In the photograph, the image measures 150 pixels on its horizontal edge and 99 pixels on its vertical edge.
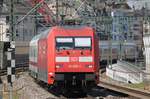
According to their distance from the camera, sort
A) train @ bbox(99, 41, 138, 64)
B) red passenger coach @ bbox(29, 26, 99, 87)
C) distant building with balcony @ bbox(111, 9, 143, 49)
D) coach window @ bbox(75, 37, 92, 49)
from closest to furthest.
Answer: red passenger coach @ bbox(29, 26, 99, 87)
coach window @ bbox(75, 37, 92, 49)
train @ bbox(99, 41, 138, 64)
distant building with balcony @ bbox(111, 9, 143, 49)

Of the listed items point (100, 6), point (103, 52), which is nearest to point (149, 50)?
point (100, 6)

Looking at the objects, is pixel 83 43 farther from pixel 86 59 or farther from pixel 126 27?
pixel 126 27

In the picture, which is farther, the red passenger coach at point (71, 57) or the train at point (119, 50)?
the train at point (119, 50)

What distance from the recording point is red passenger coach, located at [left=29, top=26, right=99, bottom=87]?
2034cm

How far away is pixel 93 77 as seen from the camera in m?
20.5

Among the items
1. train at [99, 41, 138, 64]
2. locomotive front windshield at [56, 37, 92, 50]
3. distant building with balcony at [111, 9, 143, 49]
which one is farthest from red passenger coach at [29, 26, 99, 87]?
train at [99, 41, 138, 64]

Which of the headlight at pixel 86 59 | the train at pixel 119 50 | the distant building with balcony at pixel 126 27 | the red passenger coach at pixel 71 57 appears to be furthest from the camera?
the distant building with balcony at pixel 126 27

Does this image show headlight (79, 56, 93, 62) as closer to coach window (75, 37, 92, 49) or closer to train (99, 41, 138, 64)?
coach window (75, 37, 92, 49)

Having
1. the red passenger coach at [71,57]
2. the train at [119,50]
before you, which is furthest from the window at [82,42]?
the train at [119,50]

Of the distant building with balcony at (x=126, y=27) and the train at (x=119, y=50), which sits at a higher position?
the distant building with balcony at (x=126, y=27)

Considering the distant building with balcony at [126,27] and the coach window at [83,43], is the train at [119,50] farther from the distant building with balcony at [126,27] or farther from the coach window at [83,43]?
the coach window at [83,43]

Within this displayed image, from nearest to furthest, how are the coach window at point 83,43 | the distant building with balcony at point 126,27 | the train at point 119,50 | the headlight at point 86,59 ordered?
the headlight at point 86,59 → the coach window at point 83,43 → the train at point 119,50 → the distant building with balcony at point 126,27

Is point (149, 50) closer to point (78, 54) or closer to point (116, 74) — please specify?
point (116, 74)

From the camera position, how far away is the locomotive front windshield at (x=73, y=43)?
20641 mm
